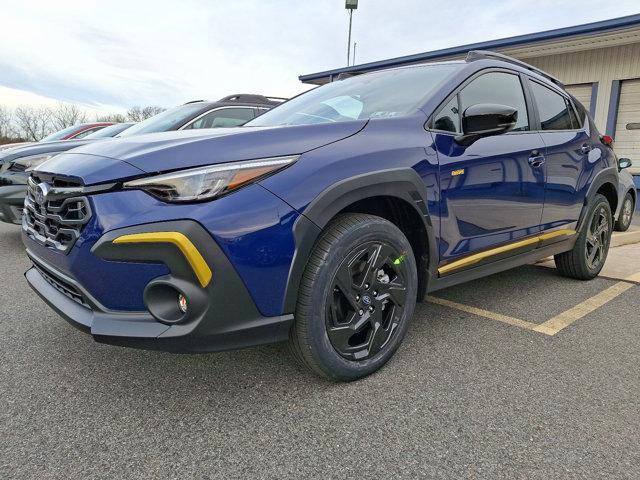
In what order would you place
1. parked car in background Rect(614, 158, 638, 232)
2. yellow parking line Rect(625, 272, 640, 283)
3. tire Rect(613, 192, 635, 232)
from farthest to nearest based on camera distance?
tire Rect(613, 192, 635, 232) < parked car in background Rect(614, 158, 638, 232) < yellow parking line Rect(625, 272, 640, 283)

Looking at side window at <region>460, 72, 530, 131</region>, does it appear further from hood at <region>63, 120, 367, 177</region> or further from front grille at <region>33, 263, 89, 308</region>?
front grille at <region>33, 263, 89, 308</region>

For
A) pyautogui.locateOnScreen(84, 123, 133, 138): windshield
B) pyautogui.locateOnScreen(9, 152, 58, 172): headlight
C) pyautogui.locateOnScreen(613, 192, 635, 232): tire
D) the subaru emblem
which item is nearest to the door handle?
the subaru emblem

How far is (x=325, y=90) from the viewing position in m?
3.27

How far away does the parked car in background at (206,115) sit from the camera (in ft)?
17.0

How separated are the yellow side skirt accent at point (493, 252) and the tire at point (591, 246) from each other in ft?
1.49

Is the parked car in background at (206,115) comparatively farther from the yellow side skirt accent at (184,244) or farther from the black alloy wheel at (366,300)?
the yellow side skirt accent at (184,244)

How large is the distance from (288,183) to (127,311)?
2.57 ft

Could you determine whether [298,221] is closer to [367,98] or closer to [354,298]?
[354,298]

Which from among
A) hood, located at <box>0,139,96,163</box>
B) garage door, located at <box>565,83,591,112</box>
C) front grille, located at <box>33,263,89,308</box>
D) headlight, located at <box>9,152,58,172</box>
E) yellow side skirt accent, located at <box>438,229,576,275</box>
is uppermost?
garage door, located at <box>565,83,591,112</box>

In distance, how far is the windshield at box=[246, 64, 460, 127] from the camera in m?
2.62

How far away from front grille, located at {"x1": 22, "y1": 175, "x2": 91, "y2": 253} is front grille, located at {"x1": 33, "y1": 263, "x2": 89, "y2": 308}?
0.47ft

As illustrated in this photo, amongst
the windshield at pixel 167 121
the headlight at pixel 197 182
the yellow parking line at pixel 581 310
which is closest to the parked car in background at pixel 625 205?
the yellow parking line at pixel 581 310

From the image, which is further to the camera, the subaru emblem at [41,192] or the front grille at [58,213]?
the subaru emblem at [41,192]

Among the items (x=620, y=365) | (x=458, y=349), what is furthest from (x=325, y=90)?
(x=620, y=365)
